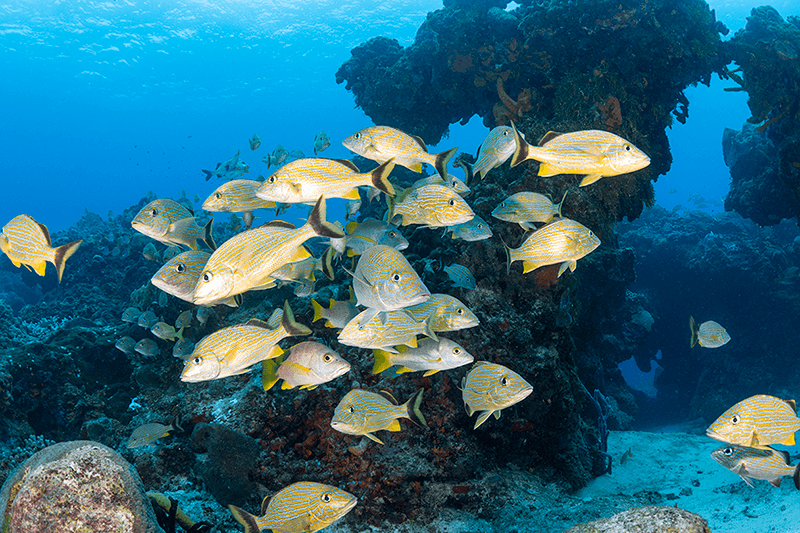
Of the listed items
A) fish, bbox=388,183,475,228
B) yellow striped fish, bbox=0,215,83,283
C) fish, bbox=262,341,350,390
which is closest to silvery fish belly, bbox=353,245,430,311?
fish, bbox=262,341,350,390

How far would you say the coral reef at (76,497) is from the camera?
222cm

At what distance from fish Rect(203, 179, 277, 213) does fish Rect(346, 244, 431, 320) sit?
1.39 metres

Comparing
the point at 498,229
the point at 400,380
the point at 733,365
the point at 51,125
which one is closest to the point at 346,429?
the point at 400,380

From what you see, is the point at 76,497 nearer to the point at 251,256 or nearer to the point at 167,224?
the point at 251,256

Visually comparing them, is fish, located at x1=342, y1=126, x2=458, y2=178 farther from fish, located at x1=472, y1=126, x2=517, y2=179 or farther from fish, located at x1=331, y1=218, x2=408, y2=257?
fish, located at x1=472, y1=126, x2=517, y2=179

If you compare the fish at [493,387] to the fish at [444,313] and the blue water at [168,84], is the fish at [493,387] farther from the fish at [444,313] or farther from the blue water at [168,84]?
the blue water at [168,84]

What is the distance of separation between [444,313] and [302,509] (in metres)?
1.75

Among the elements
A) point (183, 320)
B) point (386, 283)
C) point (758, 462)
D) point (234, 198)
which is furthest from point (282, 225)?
point (183, 320)

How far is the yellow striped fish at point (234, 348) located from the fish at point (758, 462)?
12.6 feet

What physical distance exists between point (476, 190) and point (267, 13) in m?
47.2

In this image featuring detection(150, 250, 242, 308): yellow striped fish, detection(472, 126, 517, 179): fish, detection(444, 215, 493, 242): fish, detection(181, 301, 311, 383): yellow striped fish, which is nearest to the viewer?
detection(181, 301, 311, 383): yellow striped fish

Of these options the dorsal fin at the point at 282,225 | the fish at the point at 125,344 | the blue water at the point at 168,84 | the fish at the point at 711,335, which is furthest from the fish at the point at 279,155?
the fish at the point at 711,335

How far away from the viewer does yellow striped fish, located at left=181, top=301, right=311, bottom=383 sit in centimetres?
234

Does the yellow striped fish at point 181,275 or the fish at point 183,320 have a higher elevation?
the yellow striped fish at point 181,275
